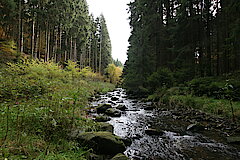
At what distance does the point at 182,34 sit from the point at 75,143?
1537 cm

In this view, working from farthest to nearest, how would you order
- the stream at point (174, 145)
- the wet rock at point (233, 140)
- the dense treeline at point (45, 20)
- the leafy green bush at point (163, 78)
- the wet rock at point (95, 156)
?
the dense treeline at point (45, 20), the leafy green bush at point (163, 78), the wet rock at point (233, 140), the stream at point (174, 145), the wet rock at point (95, 156)

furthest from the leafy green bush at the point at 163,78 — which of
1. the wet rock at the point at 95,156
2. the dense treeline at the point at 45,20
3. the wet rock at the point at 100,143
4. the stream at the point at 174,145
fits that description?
the dense treeline at the point at 45,20

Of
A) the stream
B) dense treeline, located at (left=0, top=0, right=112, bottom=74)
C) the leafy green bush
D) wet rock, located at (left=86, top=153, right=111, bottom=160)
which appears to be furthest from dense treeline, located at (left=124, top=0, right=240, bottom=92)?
wet rock, located at (left=86, top=153, right=111, bottom=160)

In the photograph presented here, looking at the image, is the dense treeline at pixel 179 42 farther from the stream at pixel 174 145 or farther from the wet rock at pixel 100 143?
the wet rock at pixel 100 143

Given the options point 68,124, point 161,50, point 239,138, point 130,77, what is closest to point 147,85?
point 130,77

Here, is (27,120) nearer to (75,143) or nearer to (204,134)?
(75,143)

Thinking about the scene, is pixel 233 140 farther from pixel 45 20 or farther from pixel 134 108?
pixel 45 20

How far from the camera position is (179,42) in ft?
49.9

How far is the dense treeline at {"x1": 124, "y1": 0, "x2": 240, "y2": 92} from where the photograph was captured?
12.9 metres

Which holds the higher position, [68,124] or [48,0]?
[48,0]

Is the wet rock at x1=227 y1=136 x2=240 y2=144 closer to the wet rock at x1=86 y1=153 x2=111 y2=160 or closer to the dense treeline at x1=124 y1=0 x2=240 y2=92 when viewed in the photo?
the wet rock at x1=86 y1=153 x2=111 y2=160

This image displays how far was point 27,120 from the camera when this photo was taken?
10.6 feet

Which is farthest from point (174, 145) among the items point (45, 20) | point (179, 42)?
point (45, 20)

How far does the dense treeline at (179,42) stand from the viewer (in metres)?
12.9
